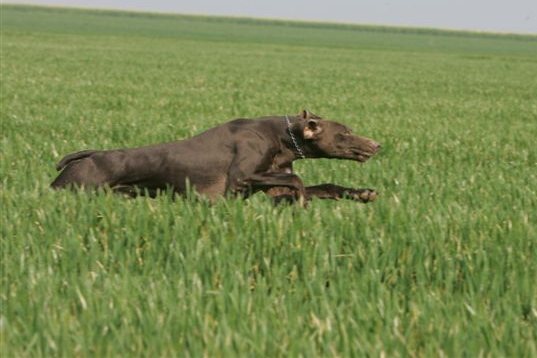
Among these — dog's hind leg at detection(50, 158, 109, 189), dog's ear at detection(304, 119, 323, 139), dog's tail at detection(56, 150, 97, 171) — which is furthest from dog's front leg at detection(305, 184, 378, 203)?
dog's tail at detection(56, 150, 97, 171)

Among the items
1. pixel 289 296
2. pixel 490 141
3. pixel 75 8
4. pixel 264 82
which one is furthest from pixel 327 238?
pixel 75 8

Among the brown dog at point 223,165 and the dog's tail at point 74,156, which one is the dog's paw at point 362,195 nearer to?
the brown dog at point 223,165

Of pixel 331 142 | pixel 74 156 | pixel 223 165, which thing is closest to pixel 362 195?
pixel 331 142

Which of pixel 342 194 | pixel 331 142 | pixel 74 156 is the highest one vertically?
pixel 331 142

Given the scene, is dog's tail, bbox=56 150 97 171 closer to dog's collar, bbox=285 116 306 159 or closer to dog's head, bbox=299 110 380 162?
dog's collar, bbox=285 116 306 159

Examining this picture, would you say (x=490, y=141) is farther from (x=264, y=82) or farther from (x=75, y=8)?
(x=75, y=8)

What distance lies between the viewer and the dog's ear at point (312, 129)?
661 centimetres

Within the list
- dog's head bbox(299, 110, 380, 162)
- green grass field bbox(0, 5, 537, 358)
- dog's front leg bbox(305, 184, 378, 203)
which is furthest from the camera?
dog's head bbox(299, 110, 380, 162)

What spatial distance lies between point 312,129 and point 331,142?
0.71 ft

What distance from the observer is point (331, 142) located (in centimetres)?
680

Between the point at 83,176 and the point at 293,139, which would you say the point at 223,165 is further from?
the point at 83,176

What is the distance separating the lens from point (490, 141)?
1185 cm

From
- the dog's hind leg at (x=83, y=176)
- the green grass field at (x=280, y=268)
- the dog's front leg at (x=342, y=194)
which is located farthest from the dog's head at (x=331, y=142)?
the dog's hind leg at (x=83, y=176)

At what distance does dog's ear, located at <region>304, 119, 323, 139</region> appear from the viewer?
6.61m
